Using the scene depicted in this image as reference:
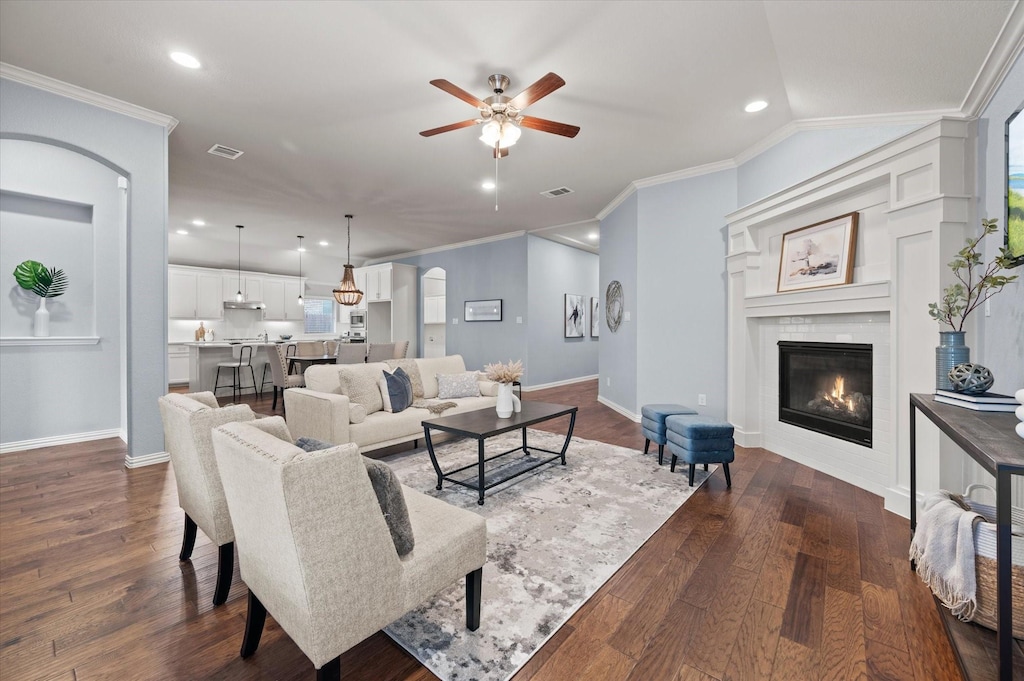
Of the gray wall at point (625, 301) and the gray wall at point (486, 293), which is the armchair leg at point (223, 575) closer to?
the gray wall at point (625, 301)

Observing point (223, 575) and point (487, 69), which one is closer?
point (223, 575)

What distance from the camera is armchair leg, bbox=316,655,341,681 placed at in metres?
1.15

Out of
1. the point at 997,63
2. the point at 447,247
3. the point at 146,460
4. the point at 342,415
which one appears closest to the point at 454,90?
the point at 342,415

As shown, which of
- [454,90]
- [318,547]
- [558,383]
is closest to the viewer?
[318,547]

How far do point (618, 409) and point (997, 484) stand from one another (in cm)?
463

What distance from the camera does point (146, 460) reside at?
11.6ft

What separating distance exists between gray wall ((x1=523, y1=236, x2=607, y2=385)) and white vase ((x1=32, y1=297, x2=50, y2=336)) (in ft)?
19.3

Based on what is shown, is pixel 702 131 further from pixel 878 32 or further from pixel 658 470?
pixel 658 470

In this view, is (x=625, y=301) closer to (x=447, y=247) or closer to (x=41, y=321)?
(x=447, y=247)

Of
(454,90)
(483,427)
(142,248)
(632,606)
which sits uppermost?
(454,90)

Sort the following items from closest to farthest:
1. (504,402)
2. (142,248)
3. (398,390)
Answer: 1. (504,402)
2. (142,248)
3. (398,390)

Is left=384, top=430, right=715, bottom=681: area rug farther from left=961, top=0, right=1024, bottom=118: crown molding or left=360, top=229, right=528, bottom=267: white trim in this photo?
left=360, top=229, right=528, bottom=267: white trim

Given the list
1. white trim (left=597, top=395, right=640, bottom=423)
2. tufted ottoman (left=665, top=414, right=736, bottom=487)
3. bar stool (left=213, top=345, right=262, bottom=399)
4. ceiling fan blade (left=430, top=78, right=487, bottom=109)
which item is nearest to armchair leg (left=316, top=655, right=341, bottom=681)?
tufted ottoman (left=665, top=414, right=736, bottom=487)

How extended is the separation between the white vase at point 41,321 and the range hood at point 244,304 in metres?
5.17
